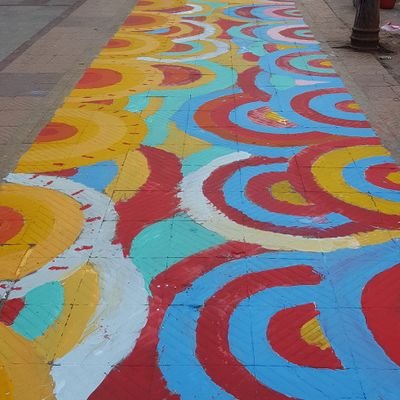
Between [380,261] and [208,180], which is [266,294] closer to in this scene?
[380,261]

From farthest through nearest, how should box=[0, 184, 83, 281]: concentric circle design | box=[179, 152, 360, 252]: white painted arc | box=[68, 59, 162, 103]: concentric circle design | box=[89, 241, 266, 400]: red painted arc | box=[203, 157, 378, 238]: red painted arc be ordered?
box=[68, 59, 162, 103]: concentric circle design
box=[203, 157, 378, 238]: red painted arc
box=[179, 152, 360, 252]: white painted arc
box=[0, 184, 83, 281]: concentric circle design
box=[89, 241, 266, 400]: red painted arc

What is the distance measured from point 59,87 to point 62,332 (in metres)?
4.65

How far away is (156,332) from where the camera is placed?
338cm

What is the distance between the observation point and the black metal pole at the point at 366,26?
28.3ft

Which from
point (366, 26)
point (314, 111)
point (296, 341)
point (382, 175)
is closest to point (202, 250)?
point (296, 341)

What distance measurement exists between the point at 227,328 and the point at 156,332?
43 centimetres

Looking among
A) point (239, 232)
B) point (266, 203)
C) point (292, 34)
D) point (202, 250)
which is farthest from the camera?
point (292, 34)

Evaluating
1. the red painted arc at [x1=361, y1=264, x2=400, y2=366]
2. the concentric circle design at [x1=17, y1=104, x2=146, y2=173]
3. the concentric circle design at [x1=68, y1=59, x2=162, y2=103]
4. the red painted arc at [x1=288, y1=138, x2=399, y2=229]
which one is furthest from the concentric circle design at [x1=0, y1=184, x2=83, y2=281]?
the concentric circle design at [x1=68, y1=59, x2=162, y2=103]

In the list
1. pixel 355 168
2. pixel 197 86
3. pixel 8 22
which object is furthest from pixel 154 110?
pixel 8 22

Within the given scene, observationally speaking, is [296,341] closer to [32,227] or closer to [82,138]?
[32,227]

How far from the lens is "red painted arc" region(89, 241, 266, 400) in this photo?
9.86 feet

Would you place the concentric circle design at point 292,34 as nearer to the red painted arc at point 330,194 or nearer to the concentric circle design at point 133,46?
the concentric circle design at point 133,46

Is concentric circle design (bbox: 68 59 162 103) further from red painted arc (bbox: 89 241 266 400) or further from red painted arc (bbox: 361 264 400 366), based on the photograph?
red painted arc (bbox: 361 264 400 366)

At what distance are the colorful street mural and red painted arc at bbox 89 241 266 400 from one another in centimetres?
1
